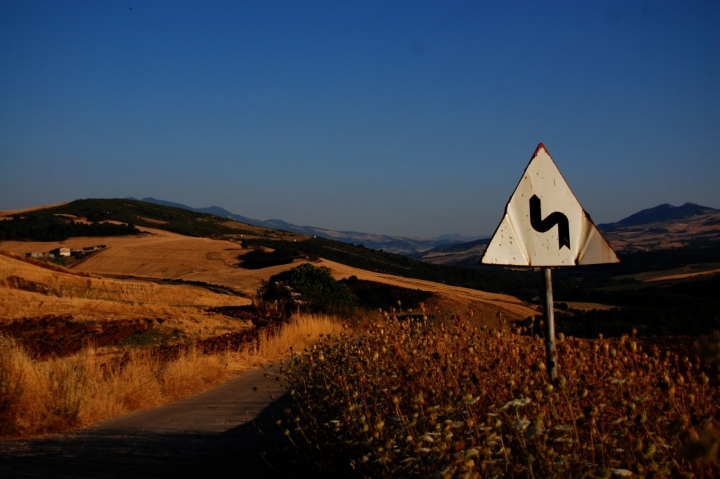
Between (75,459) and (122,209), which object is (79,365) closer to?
(75,459)

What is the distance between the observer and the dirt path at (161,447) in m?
5.48

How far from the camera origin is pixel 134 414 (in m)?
8.04

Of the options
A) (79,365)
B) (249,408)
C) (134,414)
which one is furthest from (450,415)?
(79,365)

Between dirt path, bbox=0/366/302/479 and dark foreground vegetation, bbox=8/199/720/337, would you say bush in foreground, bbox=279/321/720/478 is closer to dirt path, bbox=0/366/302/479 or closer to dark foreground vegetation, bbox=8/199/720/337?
dirt path, bbox=0/366/302/479

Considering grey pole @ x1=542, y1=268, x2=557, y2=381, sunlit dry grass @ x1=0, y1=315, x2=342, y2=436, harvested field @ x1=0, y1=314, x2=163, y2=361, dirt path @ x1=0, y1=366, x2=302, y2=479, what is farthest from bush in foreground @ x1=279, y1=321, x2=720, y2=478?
harvested field @ x1=0, y1=314, x2=163, y2=361

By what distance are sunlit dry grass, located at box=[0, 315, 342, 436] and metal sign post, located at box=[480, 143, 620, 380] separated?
4.20 m

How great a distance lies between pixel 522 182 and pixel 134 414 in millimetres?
5763

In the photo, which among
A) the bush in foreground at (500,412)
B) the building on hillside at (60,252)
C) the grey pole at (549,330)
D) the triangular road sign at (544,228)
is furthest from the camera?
the building on hillside at (60,252)

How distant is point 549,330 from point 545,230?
676mm

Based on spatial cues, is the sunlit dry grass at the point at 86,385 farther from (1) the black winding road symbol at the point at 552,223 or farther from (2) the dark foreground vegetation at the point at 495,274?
(2) the dark foreground vegetation at the point at 495,274

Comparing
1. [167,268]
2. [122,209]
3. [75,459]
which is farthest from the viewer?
[122,209]

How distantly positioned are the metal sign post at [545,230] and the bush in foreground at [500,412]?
1.91ft

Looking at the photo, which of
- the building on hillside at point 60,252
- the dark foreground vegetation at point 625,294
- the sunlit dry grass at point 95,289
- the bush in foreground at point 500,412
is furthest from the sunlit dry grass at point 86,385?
the building on hillside at point 60,252

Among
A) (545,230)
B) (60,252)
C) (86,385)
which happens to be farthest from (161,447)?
(60,252)
